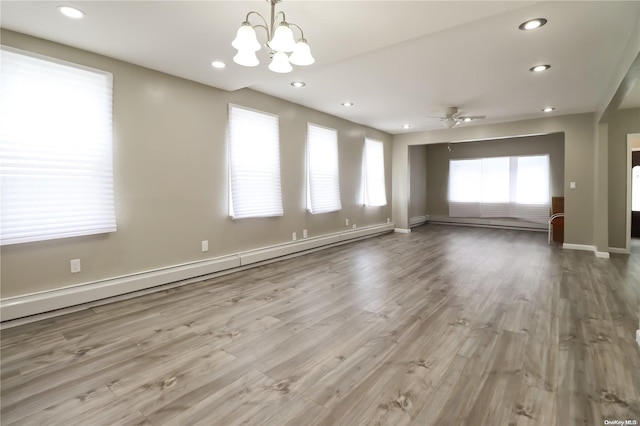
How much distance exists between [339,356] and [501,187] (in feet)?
28.8

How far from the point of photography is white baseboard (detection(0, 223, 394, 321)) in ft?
9.03

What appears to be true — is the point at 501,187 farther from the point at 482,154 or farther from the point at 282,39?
the point at 282,39

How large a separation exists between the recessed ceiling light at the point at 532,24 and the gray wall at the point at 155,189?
3.47 metres

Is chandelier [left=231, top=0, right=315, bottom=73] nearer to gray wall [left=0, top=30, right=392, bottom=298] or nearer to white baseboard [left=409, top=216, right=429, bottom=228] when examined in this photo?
gray wall [left=0, top=30, right=392, bottom=298]

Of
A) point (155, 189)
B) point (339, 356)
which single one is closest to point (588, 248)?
point (339, 356)

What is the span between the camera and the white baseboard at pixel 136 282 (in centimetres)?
275

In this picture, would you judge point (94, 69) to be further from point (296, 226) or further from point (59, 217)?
point (296, 226)

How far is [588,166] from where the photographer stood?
229 inches

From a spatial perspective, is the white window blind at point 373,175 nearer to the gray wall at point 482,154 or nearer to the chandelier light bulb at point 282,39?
the gray wall at point 482,154

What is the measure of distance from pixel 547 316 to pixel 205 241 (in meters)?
3.96

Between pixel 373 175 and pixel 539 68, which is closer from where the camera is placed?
pixel 539 68

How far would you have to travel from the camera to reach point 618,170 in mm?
5512

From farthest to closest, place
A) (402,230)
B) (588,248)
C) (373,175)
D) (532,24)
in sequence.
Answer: (402,230) → (373,175) → (588,248) → (532,24)

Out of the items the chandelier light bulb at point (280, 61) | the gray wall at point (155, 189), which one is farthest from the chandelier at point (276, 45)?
the gray wall at point (155, 189)
